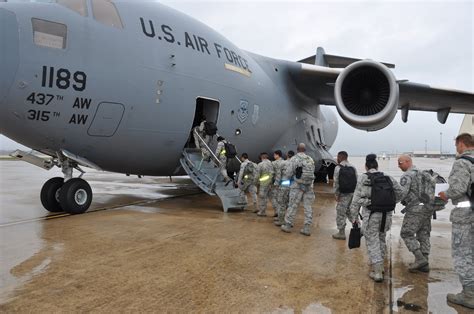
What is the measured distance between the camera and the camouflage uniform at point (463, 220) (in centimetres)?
339

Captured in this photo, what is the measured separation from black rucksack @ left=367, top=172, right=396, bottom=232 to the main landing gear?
A: 5.37 m

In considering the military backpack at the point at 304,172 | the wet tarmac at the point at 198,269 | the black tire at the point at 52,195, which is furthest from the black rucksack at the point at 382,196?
the black tire at the point at 52,195

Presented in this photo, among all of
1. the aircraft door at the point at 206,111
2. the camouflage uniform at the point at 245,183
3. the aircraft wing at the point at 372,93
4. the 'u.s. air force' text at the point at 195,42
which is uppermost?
the 'u.s. air force' text at the point at 195,42

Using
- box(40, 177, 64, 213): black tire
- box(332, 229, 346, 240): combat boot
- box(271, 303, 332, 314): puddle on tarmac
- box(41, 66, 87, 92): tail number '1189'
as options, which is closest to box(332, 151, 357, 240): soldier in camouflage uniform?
box(332, 229, 346, 240): combat boot

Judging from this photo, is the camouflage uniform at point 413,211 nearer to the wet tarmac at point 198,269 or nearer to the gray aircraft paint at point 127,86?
the wet tarmac at point 198,269

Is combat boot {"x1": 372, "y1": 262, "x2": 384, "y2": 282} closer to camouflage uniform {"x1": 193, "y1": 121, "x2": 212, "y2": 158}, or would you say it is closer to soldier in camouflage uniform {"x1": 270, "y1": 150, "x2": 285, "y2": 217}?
soldier in camouflage uniform {"x1": 270, "y1": 150, "x2": 285, "y2": 217}

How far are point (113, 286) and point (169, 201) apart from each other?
19.5ft

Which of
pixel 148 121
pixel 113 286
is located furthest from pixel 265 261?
pixel 148 121

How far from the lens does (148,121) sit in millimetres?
7379

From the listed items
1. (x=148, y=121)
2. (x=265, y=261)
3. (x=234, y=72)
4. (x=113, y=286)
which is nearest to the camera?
(x=113, y=286)

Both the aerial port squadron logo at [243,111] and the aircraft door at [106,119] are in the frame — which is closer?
the aircraft door at [106,119]

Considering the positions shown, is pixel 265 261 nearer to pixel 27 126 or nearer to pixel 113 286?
pixel 113 286

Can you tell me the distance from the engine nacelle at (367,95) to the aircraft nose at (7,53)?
668 centimetres

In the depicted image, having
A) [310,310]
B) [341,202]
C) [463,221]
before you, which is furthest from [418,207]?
[310,310]
